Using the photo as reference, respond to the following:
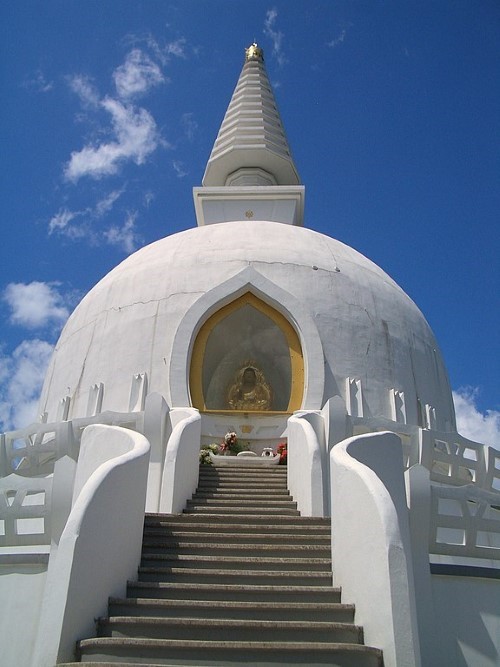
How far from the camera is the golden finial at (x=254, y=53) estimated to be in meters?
28.1

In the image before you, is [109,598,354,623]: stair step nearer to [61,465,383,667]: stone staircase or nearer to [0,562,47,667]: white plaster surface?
[61,465,383,667]: stone staircase

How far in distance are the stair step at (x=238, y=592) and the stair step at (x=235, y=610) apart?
250 mm

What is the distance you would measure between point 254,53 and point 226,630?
26773 millimetres

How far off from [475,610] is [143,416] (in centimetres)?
543

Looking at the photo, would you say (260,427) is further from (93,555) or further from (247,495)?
(93,555)

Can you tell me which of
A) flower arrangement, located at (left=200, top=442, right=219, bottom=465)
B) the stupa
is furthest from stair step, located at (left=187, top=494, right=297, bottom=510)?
flower arrangement, located at (left=200, top=442, right=219, bottom=465)

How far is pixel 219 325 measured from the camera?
1441 centimetres

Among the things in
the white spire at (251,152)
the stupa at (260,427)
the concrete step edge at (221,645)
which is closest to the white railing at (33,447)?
the stupa at (260,427)

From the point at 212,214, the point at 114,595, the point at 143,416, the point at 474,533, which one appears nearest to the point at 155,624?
the point at 114,595

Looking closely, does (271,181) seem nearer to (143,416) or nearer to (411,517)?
(143,416)

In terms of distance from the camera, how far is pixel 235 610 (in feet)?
19.1

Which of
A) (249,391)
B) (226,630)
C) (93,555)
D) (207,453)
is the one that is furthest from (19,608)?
(249,391)

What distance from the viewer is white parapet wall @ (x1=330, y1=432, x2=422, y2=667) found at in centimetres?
514

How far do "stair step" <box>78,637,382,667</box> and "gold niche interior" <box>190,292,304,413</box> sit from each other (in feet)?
27.2
